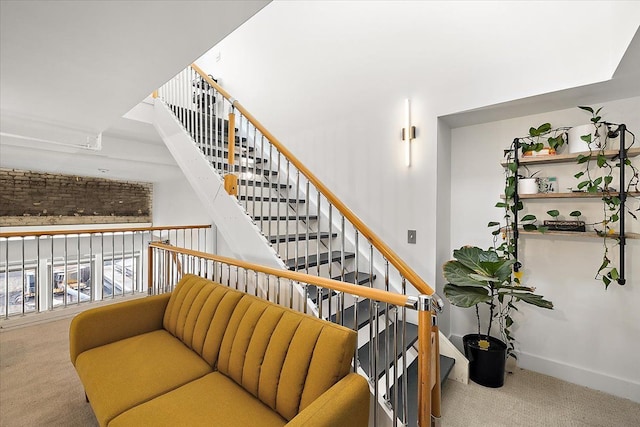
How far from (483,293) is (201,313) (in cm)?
206

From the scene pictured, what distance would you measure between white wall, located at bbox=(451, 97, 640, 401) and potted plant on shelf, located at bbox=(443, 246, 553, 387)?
26cm

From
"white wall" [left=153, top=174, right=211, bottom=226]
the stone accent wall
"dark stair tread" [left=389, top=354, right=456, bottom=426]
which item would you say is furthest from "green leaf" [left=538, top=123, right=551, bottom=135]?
the stone accent wall

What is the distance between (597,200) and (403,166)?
1561 mm

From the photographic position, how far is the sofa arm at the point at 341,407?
3.52ft

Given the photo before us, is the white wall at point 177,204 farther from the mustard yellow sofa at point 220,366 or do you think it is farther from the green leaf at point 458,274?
the green leaf at point 458,274

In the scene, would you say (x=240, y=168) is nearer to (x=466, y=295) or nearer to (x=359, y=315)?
(x=359, y=315)

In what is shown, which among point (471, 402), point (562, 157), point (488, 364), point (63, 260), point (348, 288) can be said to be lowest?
point (471, 402)

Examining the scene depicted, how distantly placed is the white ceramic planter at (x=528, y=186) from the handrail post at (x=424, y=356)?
1.82 meters

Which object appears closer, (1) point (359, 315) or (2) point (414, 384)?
(2) point (414, 384)

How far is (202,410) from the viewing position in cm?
136

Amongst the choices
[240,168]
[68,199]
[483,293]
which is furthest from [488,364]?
[68,199]

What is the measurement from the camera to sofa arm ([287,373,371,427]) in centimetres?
107

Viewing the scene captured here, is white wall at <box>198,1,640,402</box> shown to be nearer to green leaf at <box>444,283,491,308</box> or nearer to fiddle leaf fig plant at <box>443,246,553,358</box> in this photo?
fiddle leaf fig plant at <box>443,246,553,358</box>

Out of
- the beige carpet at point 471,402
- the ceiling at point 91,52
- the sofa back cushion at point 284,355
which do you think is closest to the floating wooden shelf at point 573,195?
the beige carpet at point 471,402
